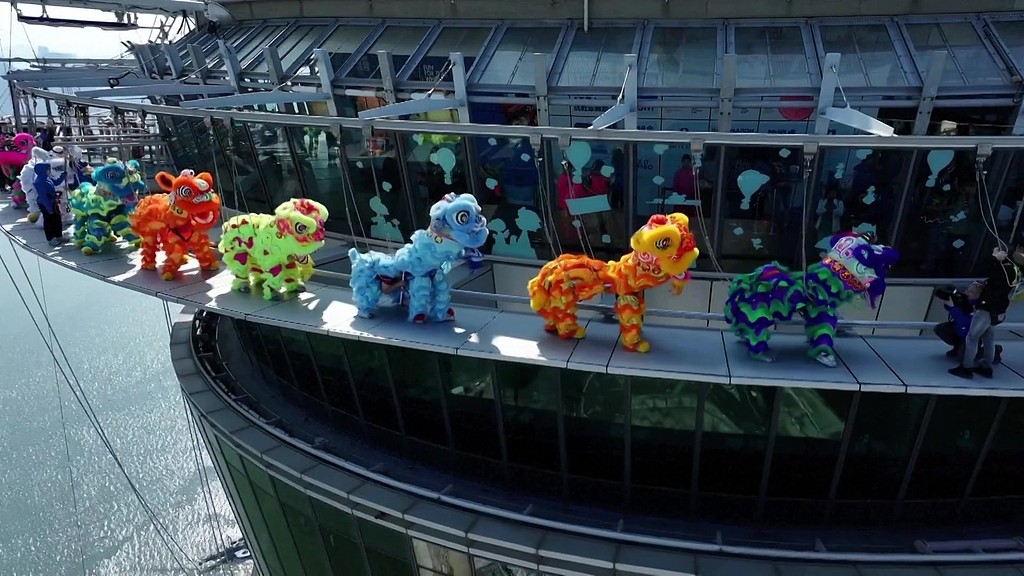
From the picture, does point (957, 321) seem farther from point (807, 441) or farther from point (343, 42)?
point (343, 42)

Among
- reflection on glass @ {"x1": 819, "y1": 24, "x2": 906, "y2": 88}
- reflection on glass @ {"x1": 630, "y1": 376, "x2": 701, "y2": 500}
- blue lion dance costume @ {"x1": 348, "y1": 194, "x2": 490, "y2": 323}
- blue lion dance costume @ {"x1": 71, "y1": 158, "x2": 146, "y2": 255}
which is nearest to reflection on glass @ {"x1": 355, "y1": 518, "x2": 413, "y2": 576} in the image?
blue lion dance costume @ {"x1": 348, "y1": 194, "x2": 490, "y2": 323}

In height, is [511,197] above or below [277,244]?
above

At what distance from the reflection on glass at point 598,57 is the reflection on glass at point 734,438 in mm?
6579

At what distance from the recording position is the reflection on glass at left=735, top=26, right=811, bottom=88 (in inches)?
472

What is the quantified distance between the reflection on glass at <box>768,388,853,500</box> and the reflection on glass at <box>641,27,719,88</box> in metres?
6.22

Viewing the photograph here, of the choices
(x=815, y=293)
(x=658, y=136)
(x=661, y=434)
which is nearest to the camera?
(x=815, y=293)

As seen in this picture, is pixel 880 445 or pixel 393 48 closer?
pixel 880 445

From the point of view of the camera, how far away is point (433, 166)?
38.3 ft

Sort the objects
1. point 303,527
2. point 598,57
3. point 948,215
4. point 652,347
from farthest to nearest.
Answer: point 598,57
point 303,527
point 948,215
point 652,347

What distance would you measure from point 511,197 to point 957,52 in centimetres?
877

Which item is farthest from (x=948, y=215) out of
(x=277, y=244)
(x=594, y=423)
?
(x=277, y=244)

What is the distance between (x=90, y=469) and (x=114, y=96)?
26.9 meters

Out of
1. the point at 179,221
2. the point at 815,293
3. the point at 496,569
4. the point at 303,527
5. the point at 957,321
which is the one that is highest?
the point at 179,221

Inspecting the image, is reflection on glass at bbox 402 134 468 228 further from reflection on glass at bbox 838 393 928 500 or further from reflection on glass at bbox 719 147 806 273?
reflection on glass at bbox 838 393 928 500
